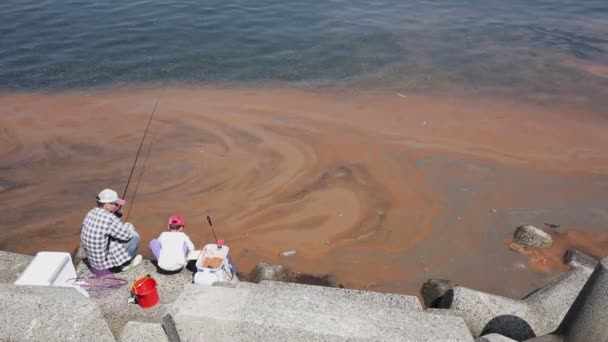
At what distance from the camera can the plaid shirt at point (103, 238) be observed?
5.64 metres

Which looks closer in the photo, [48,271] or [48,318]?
[48,318]

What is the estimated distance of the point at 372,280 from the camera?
7094 millimetres

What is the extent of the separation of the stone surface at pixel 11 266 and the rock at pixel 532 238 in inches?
287

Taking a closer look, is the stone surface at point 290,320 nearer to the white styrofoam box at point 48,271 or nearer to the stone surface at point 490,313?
the stone surface at point 490,313

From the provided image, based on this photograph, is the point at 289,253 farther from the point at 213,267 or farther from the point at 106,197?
the point at 106,197

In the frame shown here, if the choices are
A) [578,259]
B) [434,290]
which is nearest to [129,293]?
[434,290]

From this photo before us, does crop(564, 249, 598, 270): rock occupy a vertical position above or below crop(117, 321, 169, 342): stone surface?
below

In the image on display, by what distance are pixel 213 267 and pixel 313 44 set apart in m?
11.9

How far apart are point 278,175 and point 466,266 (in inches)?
155

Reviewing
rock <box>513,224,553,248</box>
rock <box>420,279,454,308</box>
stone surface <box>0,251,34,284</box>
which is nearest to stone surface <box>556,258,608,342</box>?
rock <box>420,279,454,308</box>

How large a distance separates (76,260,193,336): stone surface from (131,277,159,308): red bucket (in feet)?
0.22

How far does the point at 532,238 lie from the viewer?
24.7ft

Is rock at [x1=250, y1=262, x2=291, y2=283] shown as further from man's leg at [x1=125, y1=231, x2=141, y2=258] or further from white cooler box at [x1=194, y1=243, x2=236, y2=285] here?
man's leg at [x1=125, y1=231, x2=141, y2=258]

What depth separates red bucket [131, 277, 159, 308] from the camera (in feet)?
17.3
